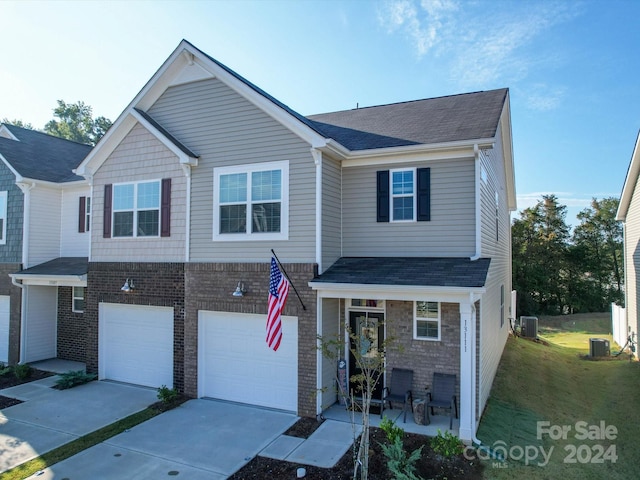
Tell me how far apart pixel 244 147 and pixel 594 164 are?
3911cm

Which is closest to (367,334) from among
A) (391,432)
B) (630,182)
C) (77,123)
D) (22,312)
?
(391,432)

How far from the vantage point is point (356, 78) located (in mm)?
16188

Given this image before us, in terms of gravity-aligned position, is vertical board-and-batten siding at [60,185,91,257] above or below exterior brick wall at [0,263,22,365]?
above

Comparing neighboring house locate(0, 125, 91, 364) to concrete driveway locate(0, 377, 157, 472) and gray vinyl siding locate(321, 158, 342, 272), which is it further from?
gray vinyl siding locate(321, 158, 342, 272)

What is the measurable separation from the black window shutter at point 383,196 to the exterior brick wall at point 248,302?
90.7 inches

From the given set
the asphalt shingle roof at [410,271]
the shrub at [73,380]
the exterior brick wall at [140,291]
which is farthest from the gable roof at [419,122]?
the shrub at [73,380]

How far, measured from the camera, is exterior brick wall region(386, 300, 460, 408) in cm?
932

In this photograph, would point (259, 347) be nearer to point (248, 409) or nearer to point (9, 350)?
point (248, 409)

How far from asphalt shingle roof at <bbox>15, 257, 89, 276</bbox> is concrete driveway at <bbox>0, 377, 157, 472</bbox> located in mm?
3304

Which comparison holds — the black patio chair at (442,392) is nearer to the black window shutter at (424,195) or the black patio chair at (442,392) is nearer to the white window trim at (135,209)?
the black window shutter at (424,195)

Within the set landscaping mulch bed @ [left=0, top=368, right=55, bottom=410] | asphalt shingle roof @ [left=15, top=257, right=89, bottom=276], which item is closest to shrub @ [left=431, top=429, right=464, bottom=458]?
landscaping mulch bed @ [left=0, top=368, right=55, bottom=410]

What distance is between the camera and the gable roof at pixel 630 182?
15127 mm

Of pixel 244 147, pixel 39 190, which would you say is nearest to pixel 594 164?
pixel 244 147

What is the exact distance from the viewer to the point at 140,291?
1170 centimetres
